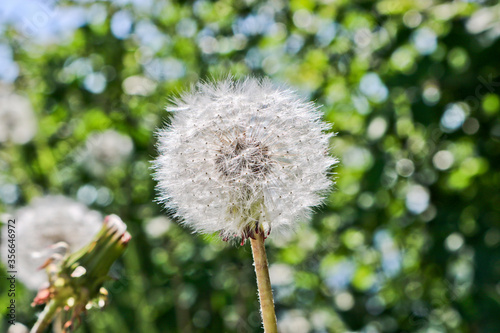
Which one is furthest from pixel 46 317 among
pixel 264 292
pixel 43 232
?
pixel 43 232

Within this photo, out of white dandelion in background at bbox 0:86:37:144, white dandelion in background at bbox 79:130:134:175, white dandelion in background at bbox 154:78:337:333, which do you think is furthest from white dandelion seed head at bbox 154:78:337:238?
white dandelion in background at bbox 0:86:37:144

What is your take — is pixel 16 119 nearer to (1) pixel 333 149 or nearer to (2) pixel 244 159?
(1) pixel 333 149

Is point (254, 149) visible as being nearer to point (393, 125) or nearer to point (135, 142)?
point (393, 125)

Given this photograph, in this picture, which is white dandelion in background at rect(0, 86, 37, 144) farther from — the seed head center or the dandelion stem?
the dandelion stem

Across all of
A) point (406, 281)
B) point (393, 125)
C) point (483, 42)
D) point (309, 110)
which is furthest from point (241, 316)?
point (309, 110)

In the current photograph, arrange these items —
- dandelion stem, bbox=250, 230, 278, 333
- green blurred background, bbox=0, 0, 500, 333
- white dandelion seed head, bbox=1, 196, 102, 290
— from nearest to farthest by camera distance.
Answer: dandelion stem, bbox=250, 230, 278, 333 < white dandelion seed head, bbox=1, 196, 102, 290 < green blurred background, bbox=0, 0, 500, 333

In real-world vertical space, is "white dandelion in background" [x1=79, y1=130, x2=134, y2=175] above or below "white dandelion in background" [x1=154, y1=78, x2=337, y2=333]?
above

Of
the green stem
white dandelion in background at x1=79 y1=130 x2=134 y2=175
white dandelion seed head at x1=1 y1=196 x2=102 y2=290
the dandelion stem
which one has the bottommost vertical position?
the dandelion stem

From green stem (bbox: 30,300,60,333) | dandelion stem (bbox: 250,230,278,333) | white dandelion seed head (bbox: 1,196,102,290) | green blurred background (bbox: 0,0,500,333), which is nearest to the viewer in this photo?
dandelion stem (bbox: 250,230,278,333)
